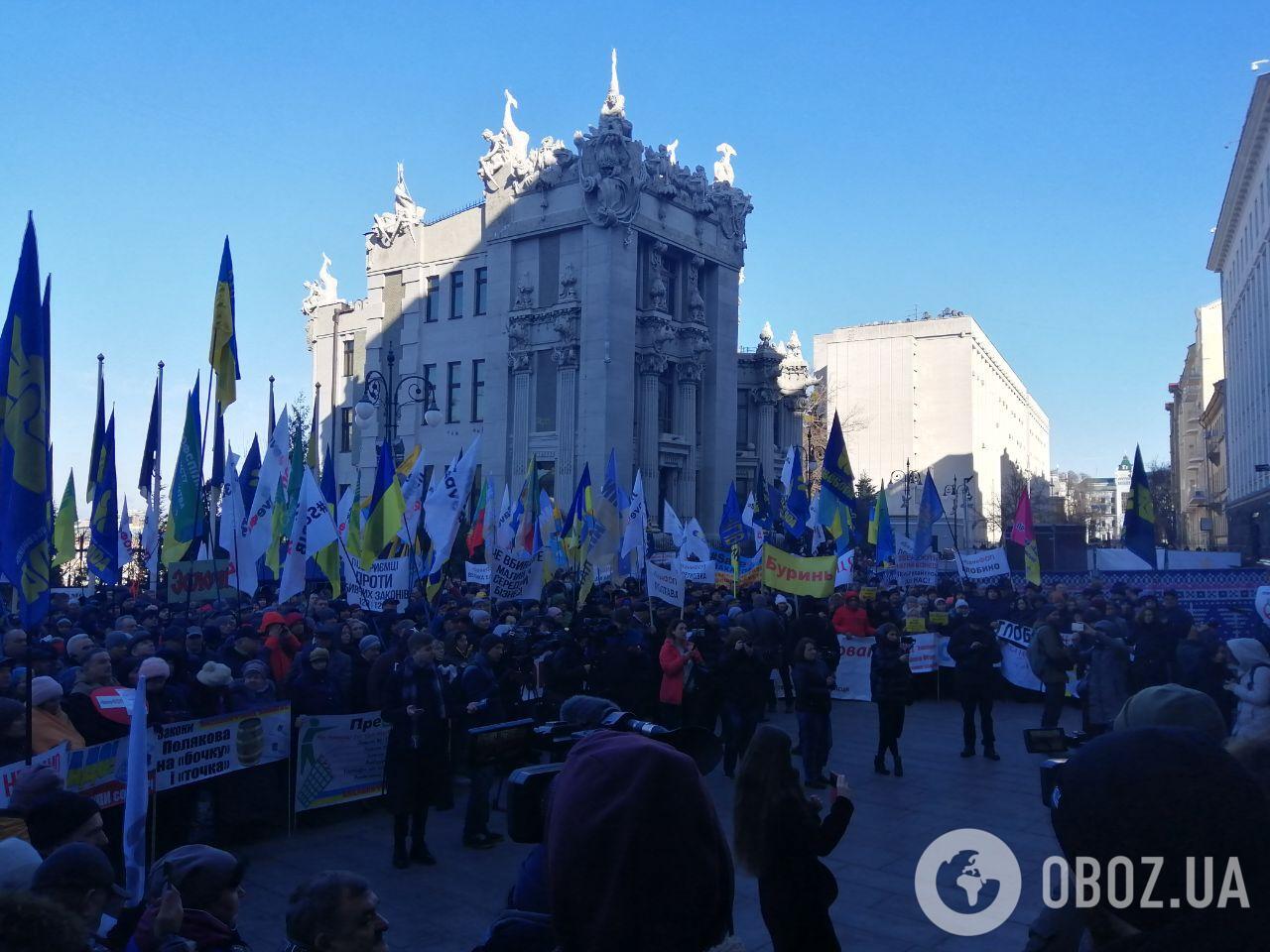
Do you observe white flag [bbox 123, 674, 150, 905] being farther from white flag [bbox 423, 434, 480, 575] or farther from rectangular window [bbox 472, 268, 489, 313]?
rectangular window [bbox 472, 268, 489, 313]

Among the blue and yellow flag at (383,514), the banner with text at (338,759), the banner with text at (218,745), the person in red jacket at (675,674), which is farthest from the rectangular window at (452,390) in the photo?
the banner with text at (218,745)

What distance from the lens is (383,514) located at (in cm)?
1454

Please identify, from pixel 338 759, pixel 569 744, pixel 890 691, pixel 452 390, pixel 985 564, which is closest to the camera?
pixel 569 744

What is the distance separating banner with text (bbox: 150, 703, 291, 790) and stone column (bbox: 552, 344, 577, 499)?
99.8 feet

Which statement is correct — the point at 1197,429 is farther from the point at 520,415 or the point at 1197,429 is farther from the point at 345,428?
the point at 345,428

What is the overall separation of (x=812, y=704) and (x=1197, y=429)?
102075mm

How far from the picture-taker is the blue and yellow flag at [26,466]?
6199 mm

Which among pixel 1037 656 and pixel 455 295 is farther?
pixel 455 295

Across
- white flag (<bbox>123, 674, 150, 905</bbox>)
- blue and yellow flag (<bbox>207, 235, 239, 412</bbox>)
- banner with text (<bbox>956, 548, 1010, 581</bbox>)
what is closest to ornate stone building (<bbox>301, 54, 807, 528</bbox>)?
banner with text (<bbox>956, 548, 1010, 581</bbox>)

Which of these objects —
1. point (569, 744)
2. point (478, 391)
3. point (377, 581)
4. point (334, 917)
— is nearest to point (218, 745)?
point (377, 581)

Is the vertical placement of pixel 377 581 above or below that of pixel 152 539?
below

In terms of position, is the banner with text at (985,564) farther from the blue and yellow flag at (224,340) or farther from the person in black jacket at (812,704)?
the blue and yellow flag at (224,340)

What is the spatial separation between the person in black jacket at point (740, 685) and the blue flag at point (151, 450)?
43.5ft

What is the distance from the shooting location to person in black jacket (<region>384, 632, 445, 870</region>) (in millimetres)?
8148
